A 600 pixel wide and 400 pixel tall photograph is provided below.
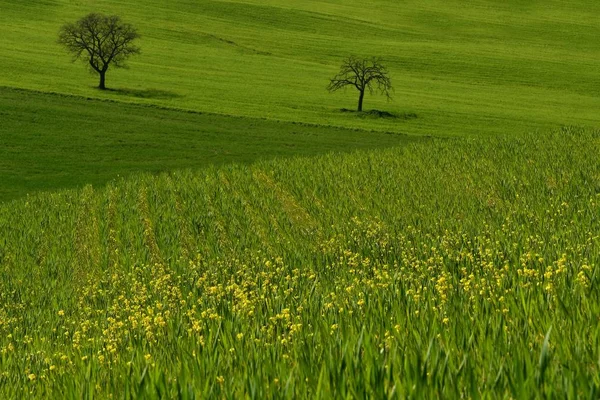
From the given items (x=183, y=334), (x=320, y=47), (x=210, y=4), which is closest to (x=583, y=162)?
(x=183, y=334)

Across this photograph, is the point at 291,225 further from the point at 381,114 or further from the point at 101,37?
the point at 101,37

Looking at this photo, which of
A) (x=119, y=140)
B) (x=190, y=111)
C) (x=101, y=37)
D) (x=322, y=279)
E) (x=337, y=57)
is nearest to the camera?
(x=322, y=279)

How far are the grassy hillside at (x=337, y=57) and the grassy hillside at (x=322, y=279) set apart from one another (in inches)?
1074

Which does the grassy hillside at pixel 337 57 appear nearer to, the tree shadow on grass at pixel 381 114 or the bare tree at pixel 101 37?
the tree shadow on grass at pixel 381 114

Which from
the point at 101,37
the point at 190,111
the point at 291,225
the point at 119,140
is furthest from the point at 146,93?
the point at 291,225

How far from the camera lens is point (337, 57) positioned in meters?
81.9

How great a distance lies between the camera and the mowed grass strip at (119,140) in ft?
116

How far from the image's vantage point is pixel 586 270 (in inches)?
272

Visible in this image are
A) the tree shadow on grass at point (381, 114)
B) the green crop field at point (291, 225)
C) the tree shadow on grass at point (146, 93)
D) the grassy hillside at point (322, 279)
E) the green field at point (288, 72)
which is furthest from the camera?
the tree shadow on grass at point (146, 93)

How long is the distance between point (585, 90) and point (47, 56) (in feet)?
146

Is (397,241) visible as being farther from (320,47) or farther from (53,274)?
(320,47)

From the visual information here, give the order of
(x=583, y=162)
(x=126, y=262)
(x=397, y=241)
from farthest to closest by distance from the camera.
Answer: (x=583, y=162), (x=126, y=262), (x=397, y=241)

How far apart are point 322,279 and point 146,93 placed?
51218 millimetres

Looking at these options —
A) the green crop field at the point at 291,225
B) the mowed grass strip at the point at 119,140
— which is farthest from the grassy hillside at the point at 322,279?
the mowed grass strip at the point at 119,140
